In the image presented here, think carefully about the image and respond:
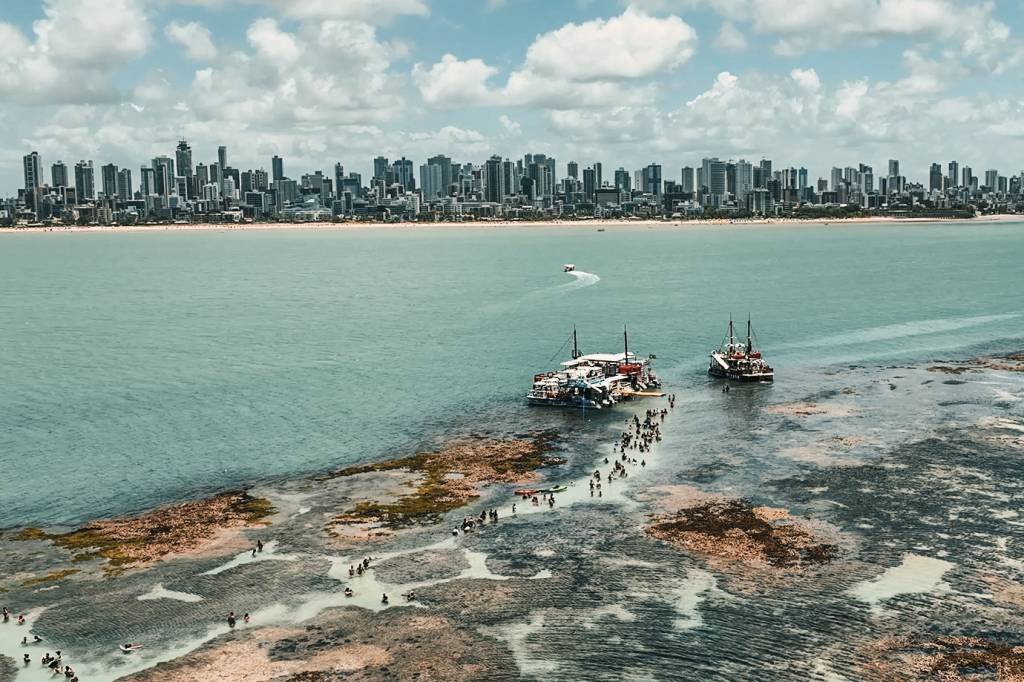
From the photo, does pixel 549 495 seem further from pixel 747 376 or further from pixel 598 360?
pixel 747 376

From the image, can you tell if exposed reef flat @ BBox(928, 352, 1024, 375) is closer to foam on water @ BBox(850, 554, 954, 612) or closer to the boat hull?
the boat hull

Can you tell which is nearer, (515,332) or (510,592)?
(510,592)

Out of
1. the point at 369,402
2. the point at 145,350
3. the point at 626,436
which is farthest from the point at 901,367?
the point at 145,350

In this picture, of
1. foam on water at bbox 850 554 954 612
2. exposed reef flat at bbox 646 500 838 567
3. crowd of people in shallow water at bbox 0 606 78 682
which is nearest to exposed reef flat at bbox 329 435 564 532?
exposed reef flat at bbox 646 500 838 567

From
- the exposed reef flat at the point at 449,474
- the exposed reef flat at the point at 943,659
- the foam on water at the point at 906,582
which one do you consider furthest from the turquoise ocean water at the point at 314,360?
the exposed reef flat at the point at 943,659

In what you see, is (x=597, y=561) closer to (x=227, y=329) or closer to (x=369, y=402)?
(x=369, y=402)

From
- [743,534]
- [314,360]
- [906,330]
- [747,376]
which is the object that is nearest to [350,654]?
[743,534]

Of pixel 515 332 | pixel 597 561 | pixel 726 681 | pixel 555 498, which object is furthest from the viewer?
pixel 515 332

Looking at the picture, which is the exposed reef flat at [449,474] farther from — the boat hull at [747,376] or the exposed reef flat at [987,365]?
the exposed reef flat at [987,365]
